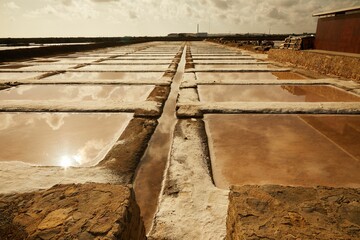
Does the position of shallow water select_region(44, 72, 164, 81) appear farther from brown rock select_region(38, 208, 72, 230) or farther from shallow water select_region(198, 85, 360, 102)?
brown rock select_region(38, 208, 72, 230)

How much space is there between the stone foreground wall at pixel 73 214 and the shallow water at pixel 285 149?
75cm

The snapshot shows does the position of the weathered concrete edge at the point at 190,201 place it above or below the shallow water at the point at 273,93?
below

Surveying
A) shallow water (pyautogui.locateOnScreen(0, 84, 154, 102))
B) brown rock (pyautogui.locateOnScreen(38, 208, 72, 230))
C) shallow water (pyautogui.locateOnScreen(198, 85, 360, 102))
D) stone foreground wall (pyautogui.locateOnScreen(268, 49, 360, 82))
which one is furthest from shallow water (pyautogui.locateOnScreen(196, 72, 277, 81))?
brown rock (pyautogui.locateOnScreen(38, 208, 72, 230))

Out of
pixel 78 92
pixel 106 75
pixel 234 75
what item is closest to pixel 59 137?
pixel 78 92

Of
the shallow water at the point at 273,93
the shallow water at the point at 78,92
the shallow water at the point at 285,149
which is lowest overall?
the shallow water at the point at 285,149

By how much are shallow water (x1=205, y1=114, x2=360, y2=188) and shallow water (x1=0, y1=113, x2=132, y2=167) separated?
34.7 inches

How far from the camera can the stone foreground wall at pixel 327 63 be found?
4.56m

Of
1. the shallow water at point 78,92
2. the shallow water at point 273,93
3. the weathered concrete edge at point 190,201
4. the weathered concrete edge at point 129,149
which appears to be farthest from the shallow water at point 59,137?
the shallow water at point 273,93

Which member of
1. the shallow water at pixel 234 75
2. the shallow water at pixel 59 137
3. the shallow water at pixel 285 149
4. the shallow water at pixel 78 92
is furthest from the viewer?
the shallow water at pixel 234 75

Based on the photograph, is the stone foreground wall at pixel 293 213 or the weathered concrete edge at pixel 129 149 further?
the weathered concrete edge at pixel 129 149

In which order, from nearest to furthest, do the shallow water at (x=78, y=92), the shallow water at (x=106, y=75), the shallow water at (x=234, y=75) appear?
the shallow water at (x=78, y=92) < the shallow water at (x=234, y=75) < the shallow water at (x=106, y=75)

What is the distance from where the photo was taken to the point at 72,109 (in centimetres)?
287

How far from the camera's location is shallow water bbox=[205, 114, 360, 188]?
1547 mm

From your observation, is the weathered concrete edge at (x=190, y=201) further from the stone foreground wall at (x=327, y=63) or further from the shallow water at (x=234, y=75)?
the stone foreground wall at (x=327, y=63)
